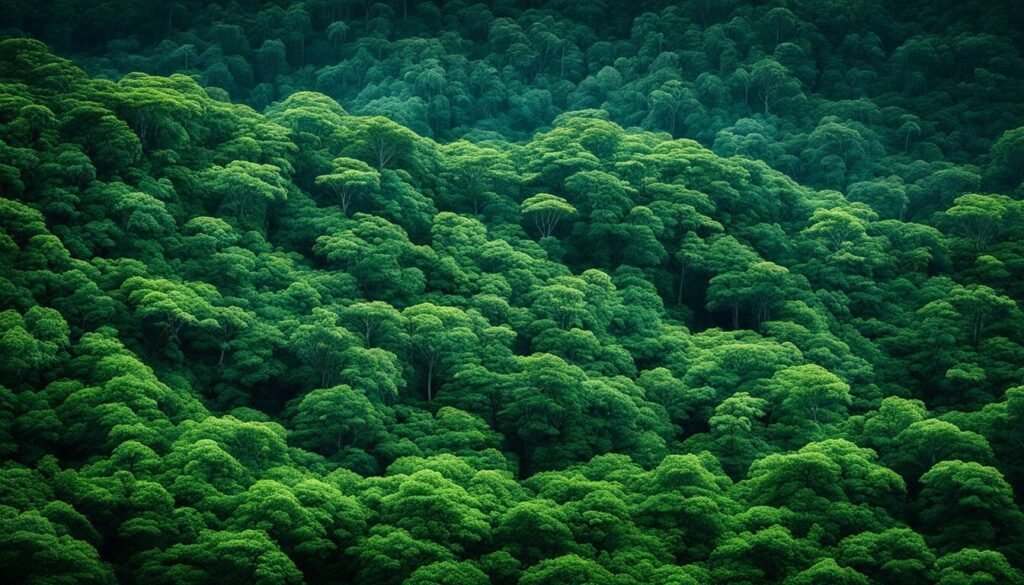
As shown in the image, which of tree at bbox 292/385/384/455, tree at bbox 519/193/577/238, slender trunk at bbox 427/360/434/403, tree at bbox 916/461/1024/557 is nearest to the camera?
tree at bbox 916/461/1024/557

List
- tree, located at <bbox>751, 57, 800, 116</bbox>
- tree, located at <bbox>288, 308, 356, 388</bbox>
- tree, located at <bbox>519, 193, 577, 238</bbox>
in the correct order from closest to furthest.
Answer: tree, located at <bbox>288, 308, 356, 388</bbox>, tree, located at <bbox>519, 193, 577, 238</bbox>, tree, located at <bbox>751, 57, 800, 116</bbox>

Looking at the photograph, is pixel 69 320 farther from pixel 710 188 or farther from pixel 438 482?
pixel 710 188

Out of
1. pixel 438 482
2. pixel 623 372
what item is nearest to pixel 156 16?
pixel 623 372

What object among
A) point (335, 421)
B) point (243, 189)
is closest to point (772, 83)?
point (243, 189)

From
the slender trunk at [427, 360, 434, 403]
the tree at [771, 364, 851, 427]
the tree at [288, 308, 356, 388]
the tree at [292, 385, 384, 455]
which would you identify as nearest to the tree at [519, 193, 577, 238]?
the slender trunk at [427, 360, 434, 403]

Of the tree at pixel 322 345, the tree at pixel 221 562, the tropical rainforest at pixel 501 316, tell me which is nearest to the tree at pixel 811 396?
the tropical rainforest at pixel 501 316

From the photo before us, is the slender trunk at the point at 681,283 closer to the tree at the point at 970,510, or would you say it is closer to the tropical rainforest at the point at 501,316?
the tropical rainforest at the point at 501,316

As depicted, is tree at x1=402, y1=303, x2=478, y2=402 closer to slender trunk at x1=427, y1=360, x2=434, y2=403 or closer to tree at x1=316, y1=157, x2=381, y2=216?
slender trunk at x1=427, y1=360, x2=434, y2=403

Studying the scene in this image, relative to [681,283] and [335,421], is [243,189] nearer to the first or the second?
[335,421]
